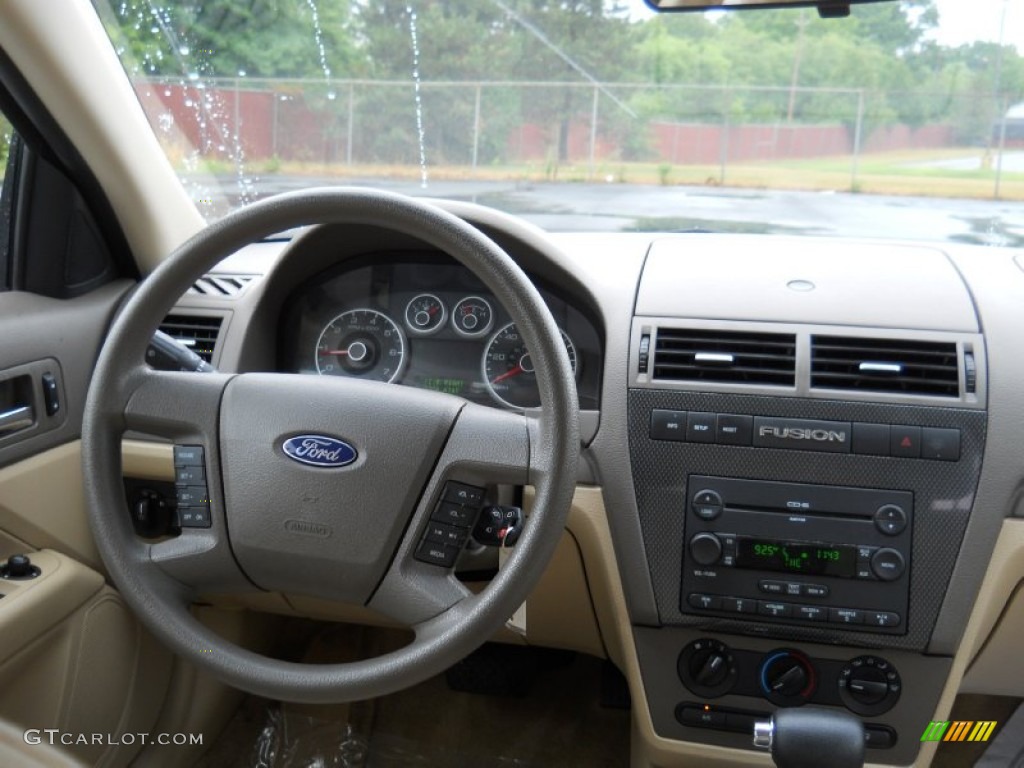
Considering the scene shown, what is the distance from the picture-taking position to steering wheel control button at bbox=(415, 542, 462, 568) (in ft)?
5.08

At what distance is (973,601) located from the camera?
1919 millimetres

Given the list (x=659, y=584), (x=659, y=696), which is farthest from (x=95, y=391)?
(x=659, y=696)

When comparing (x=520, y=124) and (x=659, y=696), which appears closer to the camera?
(x=659, y=696)

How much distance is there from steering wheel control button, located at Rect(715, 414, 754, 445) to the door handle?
1298mm

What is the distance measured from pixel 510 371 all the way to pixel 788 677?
0.82m

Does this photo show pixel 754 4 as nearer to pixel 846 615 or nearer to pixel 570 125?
pixel 570 125

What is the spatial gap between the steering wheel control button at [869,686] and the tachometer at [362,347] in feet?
3.57

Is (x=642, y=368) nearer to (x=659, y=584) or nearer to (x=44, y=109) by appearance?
(x=659, y=584)

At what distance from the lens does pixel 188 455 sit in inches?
63.9

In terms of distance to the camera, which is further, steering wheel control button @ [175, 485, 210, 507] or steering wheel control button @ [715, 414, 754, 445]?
steering wheel control button @ [715, 414, 754, 445]

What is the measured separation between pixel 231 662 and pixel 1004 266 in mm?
1689

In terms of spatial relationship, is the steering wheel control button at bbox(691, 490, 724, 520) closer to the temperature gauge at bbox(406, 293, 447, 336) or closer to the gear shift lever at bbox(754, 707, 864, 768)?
the gear shift lever at bbox(754, 707, 864, 768)

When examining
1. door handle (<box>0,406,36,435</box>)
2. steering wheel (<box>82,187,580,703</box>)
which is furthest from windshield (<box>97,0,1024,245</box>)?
steering wheel (<box>82,187,580,703</box>)
